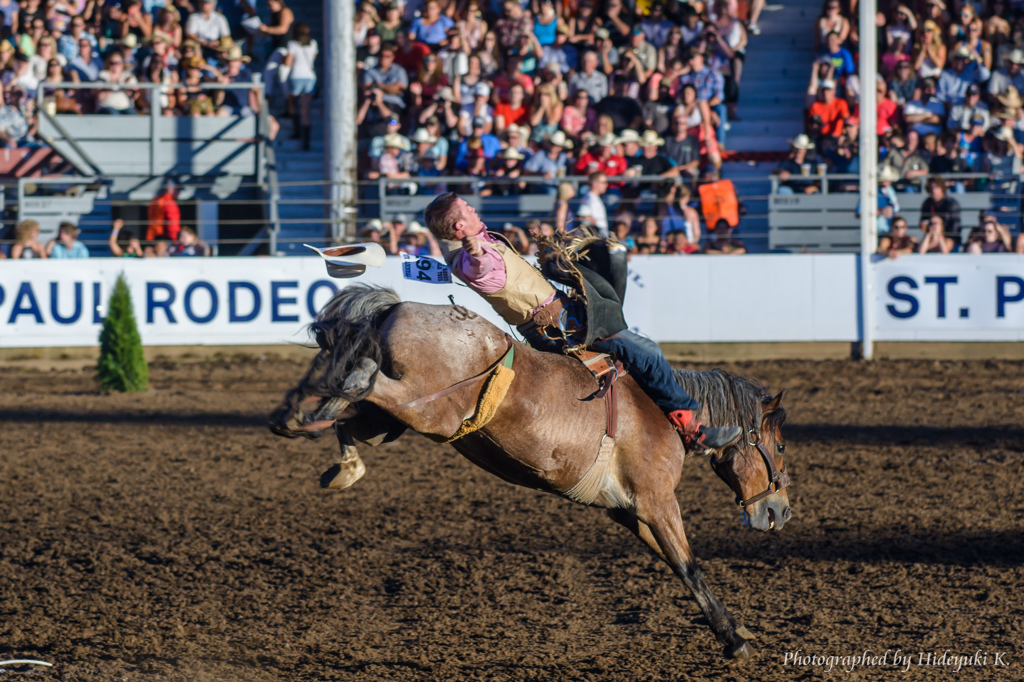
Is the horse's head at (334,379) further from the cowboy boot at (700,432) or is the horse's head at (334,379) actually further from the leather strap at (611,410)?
the cowboy boot at (700,432)

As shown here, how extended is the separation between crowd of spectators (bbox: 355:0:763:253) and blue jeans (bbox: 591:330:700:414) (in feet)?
32.8

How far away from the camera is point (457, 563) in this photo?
711cm

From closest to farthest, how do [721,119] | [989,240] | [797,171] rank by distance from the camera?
1. [989,240]
2. [797,171]
3. [721,119]

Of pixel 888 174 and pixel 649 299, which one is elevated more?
pixel 888 174

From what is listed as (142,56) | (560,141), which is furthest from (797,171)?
(142,56)

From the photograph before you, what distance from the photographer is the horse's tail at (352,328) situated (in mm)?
4453

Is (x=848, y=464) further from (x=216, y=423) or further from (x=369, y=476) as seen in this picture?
(x=216, y=423)

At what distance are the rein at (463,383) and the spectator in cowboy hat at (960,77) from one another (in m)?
15.0

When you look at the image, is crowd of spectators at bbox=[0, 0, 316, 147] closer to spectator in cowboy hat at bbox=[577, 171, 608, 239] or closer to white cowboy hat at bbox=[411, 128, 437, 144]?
white cowboy hat at bbox=[411, 128, 437, 144]

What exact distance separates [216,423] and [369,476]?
2.70m

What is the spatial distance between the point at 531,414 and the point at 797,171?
12788 mm

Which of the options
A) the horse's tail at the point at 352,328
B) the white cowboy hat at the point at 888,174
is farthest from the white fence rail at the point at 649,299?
the horse's tail at the point at 352,328

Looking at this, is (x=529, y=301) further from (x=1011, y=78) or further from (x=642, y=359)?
(x=1011, y=78)

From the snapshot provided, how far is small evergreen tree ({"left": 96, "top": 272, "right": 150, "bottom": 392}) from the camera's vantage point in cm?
1309
